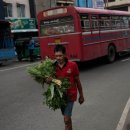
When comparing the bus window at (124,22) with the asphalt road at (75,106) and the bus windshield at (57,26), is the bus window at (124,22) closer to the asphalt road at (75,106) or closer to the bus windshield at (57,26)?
the bus windshield at (57,26)

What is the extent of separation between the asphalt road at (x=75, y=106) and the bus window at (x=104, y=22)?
4.83m

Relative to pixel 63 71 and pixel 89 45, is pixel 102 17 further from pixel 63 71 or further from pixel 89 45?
pixel 63 71

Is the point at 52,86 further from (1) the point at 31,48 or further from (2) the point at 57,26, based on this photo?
(1) the point at 31,48

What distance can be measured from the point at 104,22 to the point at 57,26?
297 cm

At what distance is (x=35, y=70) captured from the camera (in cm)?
620

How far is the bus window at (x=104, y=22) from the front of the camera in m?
19.4

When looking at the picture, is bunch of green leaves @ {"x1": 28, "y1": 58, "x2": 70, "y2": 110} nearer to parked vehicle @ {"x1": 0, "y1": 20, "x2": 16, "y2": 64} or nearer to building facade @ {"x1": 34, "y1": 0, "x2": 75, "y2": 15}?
parked vehicle @ {"x1": 0, "y1": 20, "x2": 16, "y2": 64}

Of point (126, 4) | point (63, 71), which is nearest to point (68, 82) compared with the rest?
point (63, 71)

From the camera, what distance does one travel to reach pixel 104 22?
1975 centimetres

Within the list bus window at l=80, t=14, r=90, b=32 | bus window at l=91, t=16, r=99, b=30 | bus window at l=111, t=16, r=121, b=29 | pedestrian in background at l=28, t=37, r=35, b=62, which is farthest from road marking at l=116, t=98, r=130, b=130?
pedestrian in background at l=28, t=37, r=35, b=62

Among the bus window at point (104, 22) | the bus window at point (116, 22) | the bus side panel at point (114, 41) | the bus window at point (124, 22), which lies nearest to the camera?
the bus window at point (104, 22)

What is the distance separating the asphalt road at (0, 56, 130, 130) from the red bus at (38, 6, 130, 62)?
2697 mm

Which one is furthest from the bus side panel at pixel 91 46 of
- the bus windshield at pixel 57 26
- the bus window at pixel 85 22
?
the bus windshield at pixel 57 26

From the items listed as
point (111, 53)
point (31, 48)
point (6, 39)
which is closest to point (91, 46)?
point (111, 53)
